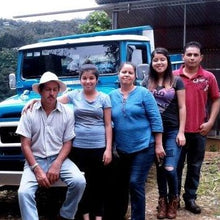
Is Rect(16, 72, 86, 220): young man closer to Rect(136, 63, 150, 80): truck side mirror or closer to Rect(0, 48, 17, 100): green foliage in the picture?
Rect(136, 63, 150, 80): truck side mirror

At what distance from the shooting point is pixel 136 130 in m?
3.43

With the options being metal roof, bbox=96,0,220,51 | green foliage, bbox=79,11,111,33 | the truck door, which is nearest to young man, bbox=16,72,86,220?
the truck door

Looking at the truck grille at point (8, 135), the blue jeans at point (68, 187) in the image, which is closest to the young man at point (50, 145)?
the blue jeans at point (68, 187)

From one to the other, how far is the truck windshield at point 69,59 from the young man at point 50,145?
1.68 meters

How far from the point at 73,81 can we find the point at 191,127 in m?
1.81

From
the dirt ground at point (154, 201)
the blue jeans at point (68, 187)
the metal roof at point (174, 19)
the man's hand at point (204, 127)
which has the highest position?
the metal roof at point (174, 19)

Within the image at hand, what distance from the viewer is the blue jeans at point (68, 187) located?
3.18m

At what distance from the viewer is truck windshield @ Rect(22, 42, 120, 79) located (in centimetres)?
507

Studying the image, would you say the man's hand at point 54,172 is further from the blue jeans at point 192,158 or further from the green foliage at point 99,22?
the green foliage at point 99,22

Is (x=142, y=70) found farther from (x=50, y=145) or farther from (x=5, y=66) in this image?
(x=5, y=66)

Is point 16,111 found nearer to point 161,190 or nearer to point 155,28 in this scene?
point 161,190

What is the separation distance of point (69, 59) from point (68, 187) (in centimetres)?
233

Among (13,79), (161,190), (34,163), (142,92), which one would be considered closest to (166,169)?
(161,190)

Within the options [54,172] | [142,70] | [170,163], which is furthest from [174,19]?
[54,172]
